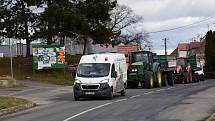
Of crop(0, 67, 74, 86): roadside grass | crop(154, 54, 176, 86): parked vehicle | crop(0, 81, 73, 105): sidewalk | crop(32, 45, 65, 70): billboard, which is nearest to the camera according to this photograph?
crop(0, 81, 73, 105): sidewalk

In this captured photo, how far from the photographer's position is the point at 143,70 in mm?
40688

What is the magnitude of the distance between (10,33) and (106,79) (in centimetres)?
2745

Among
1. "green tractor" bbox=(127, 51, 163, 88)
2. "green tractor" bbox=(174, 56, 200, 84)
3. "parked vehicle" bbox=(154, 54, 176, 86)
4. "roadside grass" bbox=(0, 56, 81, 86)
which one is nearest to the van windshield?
"green tractor" bbox=(127, 51, 163, 88)

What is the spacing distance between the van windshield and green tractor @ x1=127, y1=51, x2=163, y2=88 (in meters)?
11.9

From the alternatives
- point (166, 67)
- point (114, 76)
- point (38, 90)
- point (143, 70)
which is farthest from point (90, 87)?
point (166, 67)

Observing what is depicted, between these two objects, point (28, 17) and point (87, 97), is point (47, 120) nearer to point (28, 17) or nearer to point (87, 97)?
point (87, 97)

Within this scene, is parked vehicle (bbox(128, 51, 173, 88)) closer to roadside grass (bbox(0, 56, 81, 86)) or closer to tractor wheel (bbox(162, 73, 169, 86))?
tractor wheel (bbox(162, 73, 169, 86))

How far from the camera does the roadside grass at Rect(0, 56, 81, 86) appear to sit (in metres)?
48.9

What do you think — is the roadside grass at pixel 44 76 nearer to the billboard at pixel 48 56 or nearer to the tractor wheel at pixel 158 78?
the billboard at pixel 48 56

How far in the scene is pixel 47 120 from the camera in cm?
1819

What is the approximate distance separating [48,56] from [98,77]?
22867 millimetres

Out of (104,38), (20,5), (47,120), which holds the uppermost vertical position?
(20,5)

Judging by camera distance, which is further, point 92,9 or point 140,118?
point 92,9

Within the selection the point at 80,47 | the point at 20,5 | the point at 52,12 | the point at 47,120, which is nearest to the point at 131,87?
the point at 52,12
